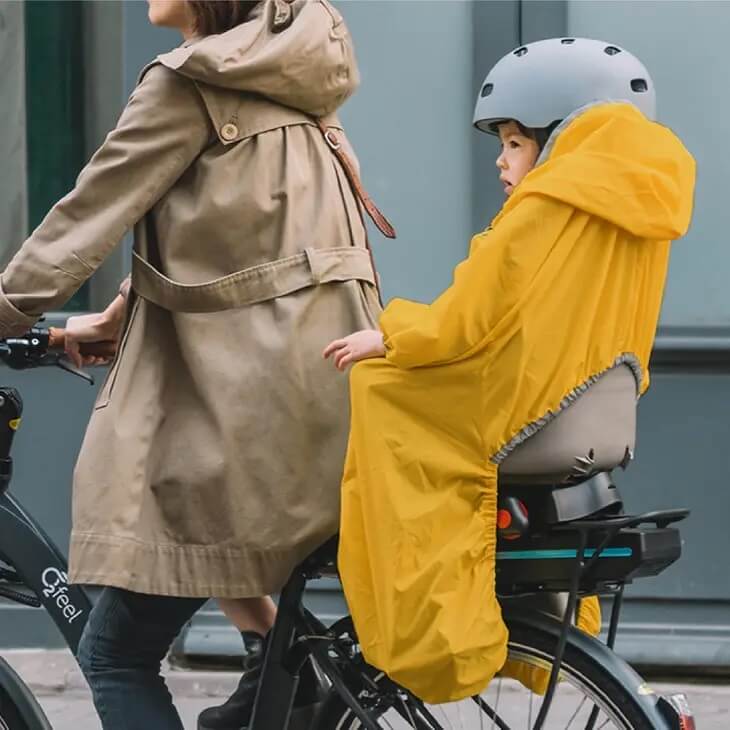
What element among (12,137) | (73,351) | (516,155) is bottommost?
(12,137)

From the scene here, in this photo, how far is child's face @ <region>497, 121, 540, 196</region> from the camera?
111 inches

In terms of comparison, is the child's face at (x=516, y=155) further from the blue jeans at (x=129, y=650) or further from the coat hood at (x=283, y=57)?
the blue jeans at (x=129, y=650)

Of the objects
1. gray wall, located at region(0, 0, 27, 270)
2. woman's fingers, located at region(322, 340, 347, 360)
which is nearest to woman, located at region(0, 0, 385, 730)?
woman's fingers, located at region(322, 340, 347, 360)

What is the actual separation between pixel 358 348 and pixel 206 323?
0.35m

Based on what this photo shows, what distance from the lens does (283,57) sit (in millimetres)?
2889

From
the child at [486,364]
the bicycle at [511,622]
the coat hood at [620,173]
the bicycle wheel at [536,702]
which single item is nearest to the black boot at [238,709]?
the bicycle at [511,622]

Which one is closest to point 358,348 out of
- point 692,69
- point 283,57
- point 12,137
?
point 283,57

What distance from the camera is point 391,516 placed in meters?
2.63

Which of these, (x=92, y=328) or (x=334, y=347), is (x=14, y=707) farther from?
(x=334, y=347)

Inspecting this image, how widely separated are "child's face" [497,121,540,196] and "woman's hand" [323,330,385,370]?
36 centimetres

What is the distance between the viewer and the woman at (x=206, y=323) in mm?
2896

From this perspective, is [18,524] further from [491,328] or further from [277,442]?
[491,328]

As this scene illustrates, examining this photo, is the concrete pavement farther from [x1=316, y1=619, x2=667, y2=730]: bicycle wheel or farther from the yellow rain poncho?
the yellow rain poncho

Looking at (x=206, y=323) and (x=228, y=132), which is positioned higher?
(x=228, y=132)
